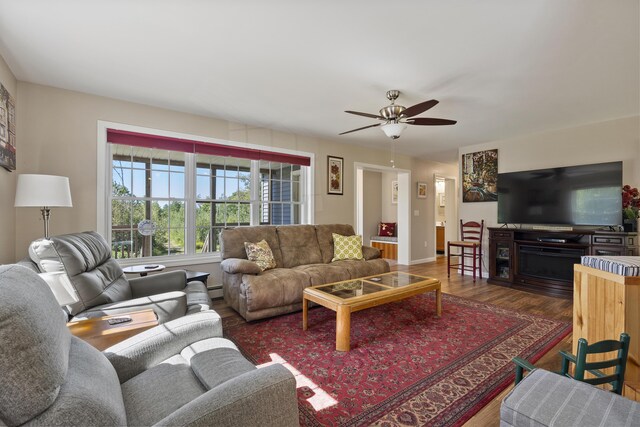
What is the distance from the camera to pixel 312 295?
9.44 feet

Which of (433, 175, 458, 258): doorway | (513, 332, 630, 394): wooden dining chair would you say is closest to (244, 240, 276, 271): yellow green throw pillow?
(513, 332, 630, 394): wooden dining chair

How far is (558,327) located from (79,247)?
4.25 m

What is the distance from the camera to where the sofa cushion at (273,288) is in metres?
3.05

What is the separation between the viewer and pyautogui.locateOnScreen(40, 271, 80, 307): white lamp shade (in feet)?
4.51

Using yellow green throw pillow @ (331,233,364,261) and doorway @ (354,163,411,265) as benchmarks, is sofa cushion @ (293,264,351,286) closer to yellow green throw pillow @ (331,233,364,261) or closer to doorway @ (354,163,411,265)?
yellow green throw pillow @ (331,233,364,261)

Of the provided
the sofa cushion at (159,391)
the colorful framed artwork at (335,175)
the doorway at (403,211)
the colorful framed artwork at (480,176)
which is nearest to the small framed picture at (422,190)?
the doorway at (403,211)

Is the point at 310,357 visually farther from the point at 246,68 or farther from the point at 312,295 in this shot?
the point at 246,68

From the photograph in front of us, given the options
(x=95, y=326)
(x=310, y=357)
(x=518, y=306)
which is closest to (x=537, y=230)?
(x=518, y=306)

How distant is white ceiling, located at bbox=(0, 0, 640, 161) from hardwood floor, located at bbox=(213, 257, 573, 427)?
94.3 inches

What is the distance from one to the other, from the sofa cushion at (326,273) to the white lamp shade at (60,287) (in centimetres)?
228

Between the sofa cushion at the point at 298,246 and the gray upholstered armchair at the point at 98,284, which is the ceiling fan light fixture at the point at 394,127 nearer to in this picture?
the sofa cushion at the point at 298,246

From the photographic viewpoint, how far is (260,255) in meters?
3.62

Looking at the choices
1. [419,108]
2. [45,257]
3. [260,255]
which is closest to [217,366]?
[45,257]

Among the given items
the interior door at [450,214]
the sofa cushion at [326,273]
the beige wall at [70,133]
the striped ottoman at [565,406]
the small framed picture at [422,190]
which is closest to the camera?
the striped ottoman at [565,406]
